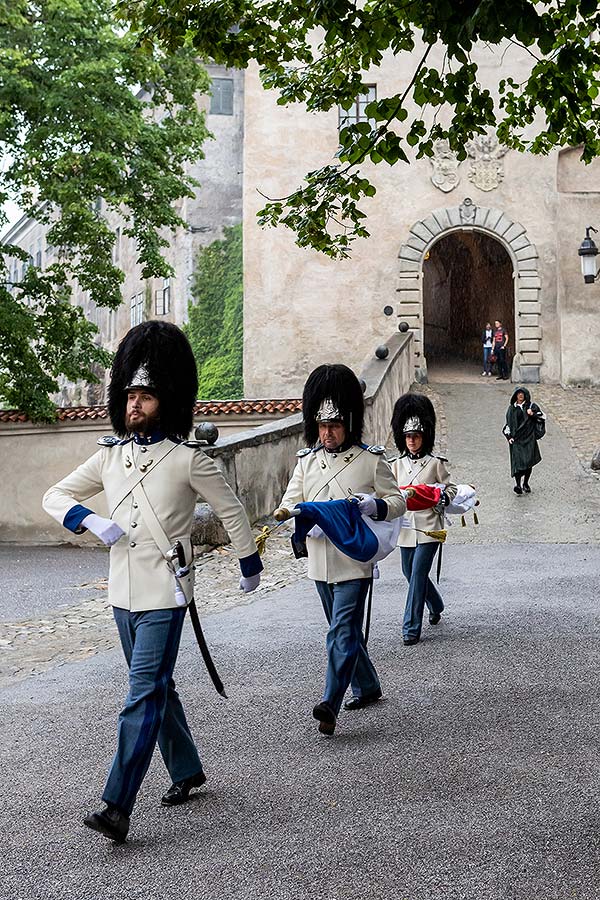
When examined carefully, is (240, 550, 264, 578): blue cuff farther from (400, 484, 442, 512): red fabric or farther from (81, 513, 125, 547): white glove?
(400, 484, 442, 512): red fabric

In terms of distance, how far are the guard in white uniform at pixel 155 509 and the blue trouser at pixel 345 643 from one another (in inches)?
39.8

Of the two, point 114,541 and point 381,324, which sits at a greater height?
point 381,324

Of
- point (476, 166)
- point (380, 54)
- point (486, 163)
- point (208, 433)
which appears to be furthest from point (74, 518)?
point (486, 163)

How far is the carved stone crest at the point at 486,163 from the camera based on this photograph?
2777cm

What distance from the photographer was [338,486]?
5547mm

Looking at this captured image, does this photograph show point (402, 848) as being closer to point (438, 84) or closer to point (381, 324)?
point (438, 84)

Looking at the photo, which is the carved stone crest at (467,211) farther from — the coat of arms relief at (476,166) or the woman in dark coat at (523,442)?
the woman in dark coat at (523,442)

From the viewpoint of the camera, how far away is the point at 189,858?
3723 mm

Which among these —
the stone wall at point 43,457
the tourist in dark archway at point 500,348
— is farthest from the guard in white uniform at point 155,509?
the tourist in dark archway at point 500,348

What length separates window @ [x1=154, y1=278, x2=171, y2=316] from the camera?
38.4m

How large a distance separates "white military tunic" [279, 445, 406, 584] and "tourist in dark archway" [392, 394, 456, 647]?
1986 millimetres

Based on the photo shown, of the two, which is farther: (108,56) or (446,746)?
(108,56)

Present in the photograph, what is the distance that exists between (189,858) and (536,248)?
26.0 metres

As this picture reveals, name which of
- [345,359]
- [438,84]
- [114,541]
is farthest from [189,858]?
[345,359]
